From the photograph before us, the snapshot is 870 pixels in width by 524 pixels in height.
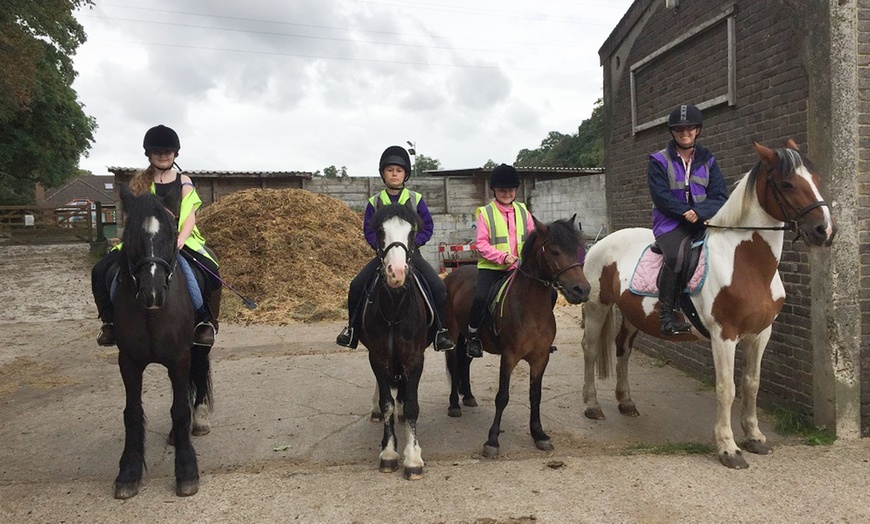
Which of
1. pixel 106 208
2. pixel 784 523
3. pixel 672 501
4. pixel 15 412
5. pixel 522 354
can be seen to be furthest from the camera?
pixel 106 208

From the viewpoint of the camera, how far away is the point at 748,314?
4.04m

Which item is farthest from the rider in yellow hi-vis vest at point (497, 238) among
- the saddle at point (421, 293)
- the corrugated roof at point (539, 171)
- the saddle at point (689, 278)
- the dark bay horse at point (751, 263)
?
the corrugated roof at point (539, 171)

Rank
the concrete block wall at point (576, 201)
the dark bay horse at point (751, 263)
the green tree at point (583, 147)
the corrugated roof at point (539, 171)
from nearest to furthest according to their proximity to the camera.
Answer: the dark bay horse at point (751, 263), the concrete block wall at point (576, 201), the corrugated roof at point (539, 171), the green tree at point (583, 147)

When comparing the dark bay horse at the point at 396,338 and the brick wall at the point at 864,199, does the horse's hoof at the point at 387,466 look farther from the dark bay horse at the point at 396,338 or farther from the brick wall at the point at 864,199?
the brick wall at the point at 864,199

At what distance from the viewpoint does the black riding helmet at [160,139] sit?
4223mm

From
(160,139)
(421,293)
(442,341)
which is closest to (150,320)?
(160,139)

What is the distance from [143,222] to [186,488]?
1.80m

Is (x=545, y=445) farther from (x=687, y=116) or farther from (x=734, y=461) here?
(x=687, y=116)

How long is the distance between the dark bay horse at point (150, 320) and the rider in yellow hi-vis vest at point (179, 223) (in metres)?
0.25

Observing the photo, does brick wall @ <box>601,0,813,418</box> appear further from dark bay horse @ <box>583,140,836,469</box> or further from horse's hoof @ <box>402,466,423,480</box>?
horse's hoof @ <box>402,466,423,480</box>

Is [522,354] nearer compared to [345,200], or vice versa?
[522,354]

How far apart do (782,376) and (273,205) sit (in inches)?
453

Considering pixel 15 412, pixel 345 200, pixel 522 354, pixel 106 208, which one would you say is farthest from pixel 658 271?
pixel 106 208

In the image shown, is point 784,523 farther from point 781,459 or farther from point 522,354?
point 522,354
